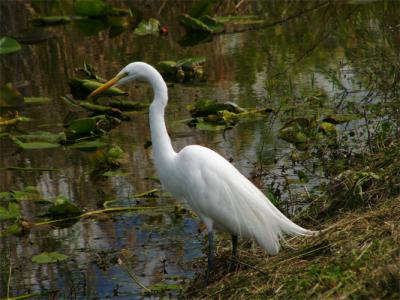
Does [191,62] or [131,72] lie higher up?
[131,72]

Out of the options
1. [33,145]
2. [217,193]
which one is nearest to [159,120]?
[217,193]

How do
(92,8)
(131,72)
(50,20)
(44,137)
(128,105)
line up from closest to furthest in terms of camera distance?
(131,72) < (44,137) < (128,105) < (92,8) < (50,20)

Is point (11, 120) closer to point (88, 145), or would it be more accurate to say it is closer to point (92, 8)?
point (88, 145)

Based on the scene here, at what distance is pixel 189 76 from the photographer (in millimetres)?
9188

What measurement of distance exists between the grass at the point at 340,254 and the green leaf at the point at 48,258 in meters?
0.91

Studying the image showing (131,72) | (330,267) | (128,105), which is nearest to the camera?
(330,267)

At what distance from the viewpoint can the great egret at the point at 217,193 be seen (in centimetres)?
473

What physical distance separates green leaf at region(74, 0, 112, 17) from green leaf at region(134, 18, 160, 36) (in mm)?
560

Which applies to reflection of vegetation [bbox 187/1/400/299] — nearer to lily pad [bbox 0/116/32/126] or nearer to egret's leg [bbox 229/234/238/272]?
egret's leg [bbox 229/234/238/272]

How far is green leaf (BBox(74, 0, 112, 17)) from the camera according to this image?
11109mm

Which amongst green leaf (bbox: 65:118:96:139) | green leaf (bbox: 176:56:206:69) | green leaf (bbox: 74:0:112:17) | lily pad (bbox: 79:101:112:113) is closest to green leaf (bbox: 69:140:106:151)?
green leaf (bbox: 65:118:96:139)

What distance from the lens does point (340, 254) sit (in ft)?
13.9

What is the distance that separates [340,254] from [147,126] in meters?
3.85

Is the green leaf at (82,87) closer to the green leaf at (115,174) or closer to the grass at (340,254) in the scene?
the green leaf at (115,174)
